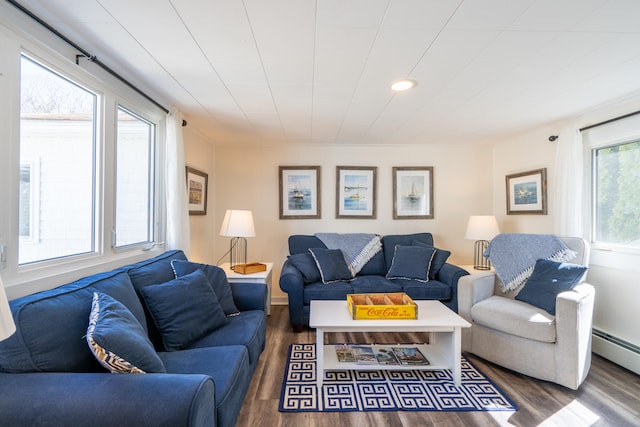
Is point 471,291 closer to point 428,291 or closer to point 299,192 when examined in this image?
point 428,291

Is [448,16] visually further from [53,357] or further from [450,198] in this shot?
[450,198]

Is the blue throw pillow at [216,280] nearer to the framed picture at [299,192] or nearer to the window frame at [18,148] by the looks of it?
the window frame at [18,148]

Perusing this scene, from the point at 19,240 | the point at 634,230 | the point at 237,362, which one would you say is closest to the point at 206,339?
the point at 237,362

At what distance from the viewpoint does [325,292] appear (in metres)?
3.17

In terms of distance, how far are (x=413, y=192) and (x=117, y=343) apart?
3.82 meters

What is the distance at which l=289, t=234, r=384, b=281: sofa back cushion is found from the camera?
12.3ft

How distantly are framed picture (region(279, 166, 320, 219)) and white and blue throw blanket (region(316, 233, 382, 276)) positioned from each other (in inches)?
18.4

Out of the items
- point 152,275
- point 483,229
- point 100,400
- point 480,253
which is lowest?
point 100,400

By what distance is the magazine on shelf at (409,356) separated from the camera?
7.52 ft

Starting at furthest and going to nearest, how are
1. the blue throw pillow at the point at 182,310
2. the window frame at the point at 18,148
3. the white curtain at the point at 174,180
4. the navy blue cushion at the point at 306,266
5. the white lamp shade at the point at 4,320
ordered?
the navy blue cushion at the point at 306,266, the white curtain at the point at 174,180, the blue throw pillow at the point at 182,310, the window frame at the point at 18,148, the white lamp shade at the point at 4,320

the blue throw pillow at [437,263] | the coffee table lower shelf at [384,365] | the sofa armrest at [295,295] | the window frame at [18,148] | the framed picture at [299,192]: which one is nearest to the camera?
the window frame at [18,148]

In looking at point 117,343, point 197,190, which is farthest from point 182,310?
point 197,190

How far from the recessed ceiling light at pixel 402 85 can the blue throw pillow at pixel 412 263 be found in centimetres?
194

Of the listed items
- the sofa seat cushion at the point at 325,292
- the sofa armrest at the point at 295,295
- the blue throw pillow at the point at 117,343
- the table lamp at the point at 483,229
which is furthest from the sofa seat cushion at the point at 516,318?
the blue throw pillow at the point at 117,343
